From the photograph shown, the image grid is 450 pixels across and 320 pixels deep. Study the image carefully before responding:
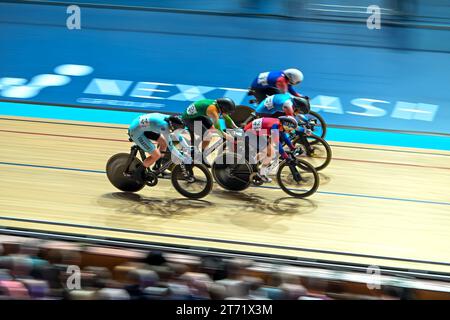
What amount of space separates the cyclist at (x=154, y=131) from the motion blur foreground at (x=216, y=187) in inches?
22.5

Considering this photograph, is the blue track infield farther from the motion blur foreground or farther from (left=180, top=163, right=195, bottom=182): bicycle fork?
(left=180, top=163, right=195, bottom=182): bicycle fork

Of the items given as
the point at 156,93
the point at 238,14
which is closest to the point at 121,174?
the point at 156,93

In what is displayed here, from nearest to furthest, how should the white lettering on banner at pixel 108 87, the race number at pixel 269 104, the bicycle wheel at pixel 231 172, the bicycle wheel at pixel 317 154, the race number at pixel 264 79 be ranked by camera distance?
the bicycle wheel at pixel 231 172
the race number at pixel 269 104
the bicycle wheel at pixel 317 154
the race number at pixel 264 79
the white lettering on banner at pixel 108 87

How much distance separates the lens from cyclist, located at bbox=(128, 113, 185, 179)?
6.35 metres

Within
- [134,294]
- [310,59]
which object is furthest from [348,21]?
[134,294]

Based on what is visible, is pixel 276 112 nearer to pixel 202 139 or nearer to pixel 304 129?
pixel 304 129

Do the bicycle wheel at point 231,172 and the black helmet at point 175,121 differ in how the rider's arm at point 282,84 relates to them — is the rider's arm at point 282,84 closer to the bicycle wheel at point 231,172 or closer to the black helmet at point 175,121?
the bicycle wheel at point 231,172

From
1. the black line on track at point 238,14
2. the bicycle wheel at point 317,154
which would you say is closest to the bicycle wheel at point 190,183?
the bicycle wheel at point 317,154

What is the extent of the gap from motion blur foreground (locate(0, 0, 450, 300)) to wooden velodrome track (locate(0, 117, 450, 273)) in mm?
22

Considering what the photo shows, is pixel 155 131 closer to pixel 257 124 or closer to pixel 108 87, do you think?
pixel 257 124

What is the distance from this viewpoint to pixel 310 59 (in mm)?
10344

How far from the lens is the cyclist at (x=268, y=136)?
6.57m
